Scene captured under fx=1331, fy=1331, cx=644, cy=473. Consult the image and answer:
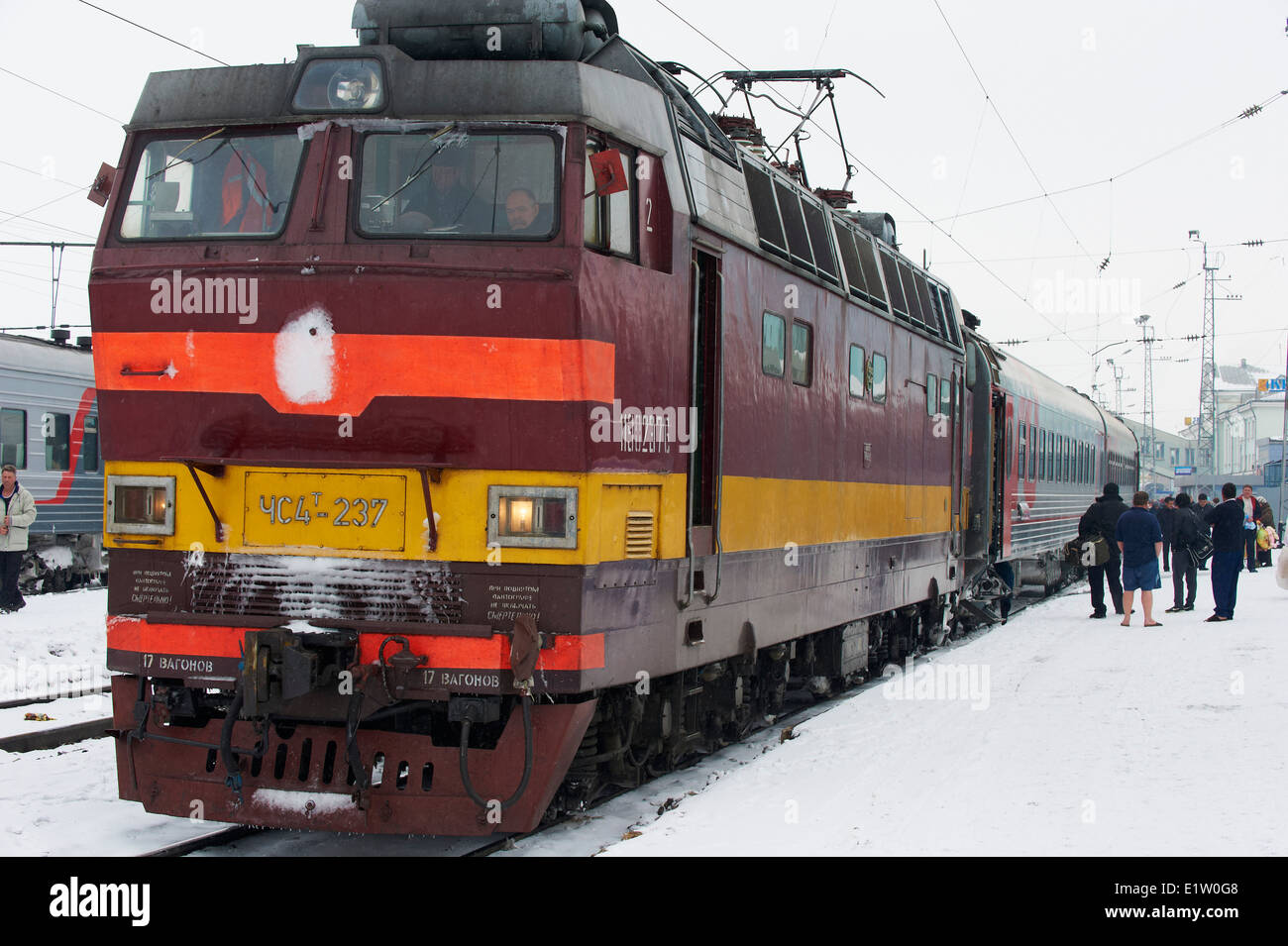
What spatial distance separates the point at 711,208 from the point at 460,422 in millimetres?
2320

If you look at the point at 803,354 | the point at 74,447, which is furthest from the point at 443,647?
the point at 74,447

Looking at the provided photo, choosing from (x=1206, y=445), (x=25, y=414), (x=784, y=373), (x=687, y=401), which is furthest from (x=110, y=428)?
(x=1206, y=445)

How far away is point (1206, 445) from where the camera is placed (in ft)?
→ 335

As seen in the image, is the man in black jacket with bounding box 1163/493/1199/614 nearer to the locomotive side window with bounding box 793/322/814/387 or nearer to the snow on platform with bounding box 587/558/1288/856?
the snow on platform with bounding box 587/558/1288/856

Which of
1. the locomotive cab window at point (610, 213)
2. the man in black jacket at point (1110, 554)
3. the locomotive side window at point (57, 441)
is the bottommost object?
the man in black jacket at point (1110, 554)

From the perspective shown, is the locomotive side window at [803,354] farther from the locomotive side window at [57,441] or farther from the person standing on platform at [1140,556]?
the locomotive side window at [57,441]

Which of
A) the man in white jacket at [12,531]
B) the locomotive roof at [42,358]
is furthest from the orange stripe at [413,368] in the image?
the locomotive roof at [42,358]

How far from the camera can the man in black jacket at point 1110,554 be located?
18297 mm

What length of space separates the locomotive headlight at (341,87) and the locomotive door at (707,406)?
1.98 metres

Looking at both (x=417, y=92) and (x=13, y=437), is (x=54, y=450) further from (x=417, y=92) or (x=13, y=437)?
(x=417, y=92)

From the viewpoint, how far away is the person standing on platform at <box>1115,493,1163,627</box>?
16.4 metres

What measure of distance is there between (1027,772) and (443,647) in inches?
147

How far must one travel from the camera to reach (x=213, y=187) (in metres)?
6.68
